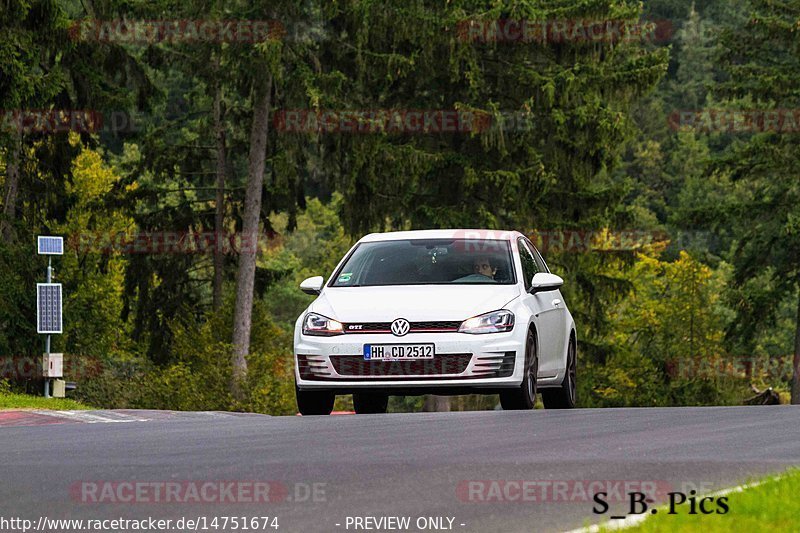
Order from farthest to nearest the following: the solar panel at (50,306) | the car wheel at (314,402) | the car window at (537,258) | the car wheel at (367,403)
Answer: the solar panel at (50,306) → the car window at (537,258) → the car wheel at (367,403) → the car wheel at (314,402)

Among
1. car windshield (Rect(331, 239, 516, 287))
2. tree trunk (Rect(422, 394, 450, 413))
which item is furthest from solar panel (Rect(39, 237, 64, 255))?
tree trunk (Rect(422, 394, 450, 413))

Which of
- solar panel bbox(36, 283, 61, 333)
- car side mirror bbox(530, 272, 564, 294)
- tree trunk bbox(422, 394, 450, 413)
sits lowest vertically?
tree trunk bbox(422, 394, 450, 413)

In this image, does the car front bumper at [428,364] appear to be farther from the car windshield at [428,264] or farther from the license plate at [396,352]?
the car windshield at [428,264]

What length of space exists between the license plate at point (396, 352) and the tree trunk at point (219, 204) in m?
30.1

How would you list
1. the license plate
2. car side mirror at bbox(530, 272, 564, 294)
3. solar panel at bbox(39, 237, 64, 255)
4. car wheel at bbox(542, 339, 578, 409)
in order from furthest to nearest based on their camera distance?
solar panel at bbox(39, 237, 64, 255) < car wheel at bbox(542, 339, 578, 409) < car side mirror at bbox(530, 272, 564, 294) < the license plate

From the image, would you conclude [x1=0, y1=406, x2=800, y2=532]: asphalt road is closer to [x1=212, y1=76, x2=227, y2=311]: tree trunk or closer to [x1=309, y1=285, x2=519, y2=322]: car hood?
[x1=309, y1=285, x2=519, y2=322]: car hood

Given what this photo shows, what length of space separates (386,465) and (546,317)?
6689 mm

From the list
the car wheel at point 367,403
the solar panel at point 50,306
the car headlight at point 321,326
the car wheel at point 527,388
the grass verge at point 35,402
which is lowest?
the grass verge at point 35,402

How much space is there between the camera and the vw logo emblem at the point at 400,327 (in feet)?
48.2

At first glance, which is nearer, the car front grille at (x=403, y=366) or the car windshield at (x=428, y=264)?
the car front grille at (x=403, y=366)

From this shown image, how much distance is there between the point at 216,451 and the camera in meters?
10.8

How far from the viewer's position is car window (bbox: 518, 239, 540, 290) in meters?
16.1

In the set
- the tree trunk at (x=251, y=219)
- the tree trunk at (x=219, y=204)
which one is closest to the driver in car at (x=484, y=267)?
the tree trunk at (x=251, y=219)

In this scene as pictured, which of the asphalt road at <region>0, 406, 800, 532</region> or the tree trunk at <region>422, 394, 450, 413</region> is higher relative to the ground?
the asphalt road at <region>0, 406, 800, 532</region>
